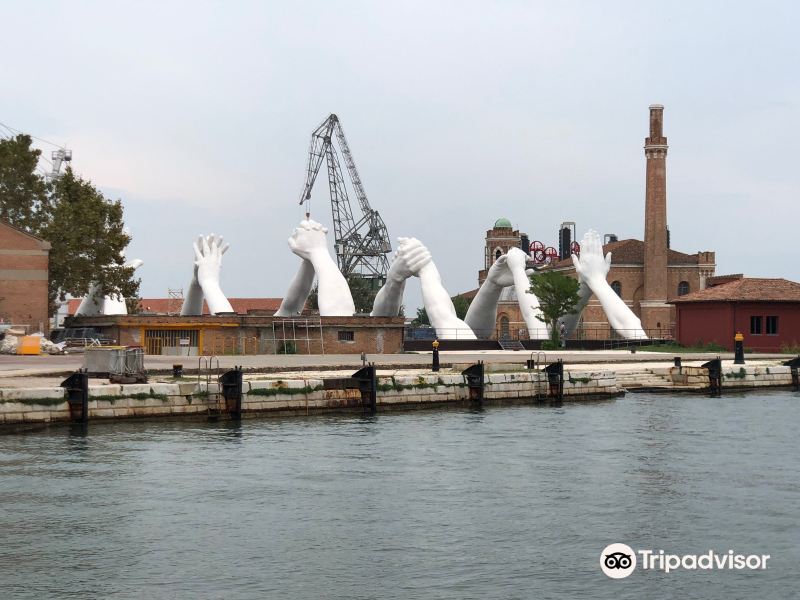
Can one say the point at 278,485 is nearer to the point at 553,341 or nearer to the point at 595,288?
the point at 553,341

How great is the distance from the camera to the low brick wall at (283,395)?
3017 cm

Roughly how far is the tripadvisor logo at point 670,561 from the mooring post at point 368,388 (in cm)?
1757

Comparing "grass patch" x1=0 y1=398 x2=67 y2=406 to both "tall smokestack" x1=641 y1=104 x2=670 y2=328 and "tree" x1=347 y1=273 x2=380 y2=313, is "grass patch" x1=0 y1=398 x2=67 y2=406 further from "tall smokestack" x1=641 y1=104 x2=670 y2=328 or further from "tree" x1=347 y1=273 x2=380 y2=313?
"tree" x1=347 y1=273 x2=380 y2=313

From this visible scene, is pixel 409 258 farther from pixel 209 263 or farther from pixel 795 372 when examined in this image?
pixel 795 372

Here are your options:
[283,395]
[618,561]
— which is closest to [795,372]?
[283,395]

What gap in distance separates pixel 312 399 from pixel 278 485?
1138 centimetres

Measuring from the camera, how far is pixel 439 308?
69250mm

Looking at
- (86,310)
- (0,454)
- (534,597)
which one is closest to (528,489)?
(534,597)

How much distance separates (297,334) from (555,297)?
20.0 m

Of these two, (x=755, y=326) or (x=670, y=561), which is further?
(x=755, y=326)

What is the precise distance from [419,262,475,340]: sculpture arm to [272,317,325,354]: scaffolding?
10.0m

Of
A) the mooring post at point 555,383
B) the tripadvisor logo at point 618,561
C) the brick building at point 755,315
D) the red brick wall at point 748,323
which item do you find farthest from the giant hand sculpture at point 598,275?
the tripadvisor logo at point 618,561

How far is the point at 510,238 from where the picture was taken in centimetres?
14850

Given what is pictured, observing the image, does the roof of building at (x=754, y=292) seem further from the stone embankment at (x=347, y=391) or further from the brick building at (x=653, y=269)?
the brick building at (x=653, y=269)
